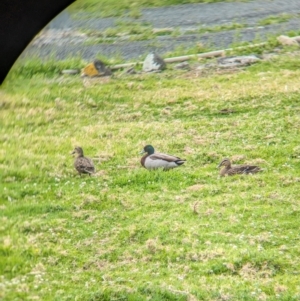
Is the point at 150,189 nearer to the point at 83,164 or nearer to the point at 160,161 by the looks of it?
the point at 160,161

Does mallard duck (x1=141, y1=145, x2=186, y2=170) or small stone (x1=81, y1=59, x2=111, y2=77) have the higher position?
small stone (x1=81, y1=59, x2=111, y2=77)

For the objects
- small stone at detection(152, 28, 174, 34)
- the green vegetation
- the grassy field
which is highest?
the green vegetation

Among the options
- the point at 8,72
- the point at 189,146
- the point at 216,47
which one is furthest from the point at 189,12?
the point at 8,72

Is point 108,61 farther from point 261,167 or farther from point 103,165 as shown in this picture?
point 261,167

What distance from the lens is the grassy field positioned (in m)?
2.68

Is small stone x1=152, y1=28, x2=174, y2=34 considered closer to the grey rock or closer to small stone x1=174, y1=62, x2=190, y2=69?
small stone x1=174, y1=62, x2=190, y2=69

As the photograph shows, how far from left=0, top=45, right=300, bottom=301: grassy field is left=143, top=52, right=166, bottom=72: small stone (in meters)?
0.04

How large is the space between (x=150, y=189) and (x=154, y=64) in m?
0.57

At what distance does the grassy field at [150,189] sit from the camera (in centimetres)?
268

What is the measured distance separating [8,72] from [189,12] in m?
0.88

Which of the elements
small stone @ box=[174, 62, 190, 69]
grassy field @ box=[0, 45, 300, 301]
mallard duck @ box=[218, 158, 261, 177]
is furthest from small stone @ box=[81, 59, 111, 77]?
mallard duck @ box=[218, 158, 261, 177]

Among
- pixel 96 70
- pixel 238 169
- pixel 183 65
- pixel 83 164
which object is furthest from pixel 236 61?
pixel 83 164

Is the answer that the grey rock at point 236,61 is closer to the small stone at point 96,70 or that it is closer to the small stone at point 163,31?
the small stone at point 163,31

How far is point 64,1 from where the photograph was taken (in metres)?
3.35
